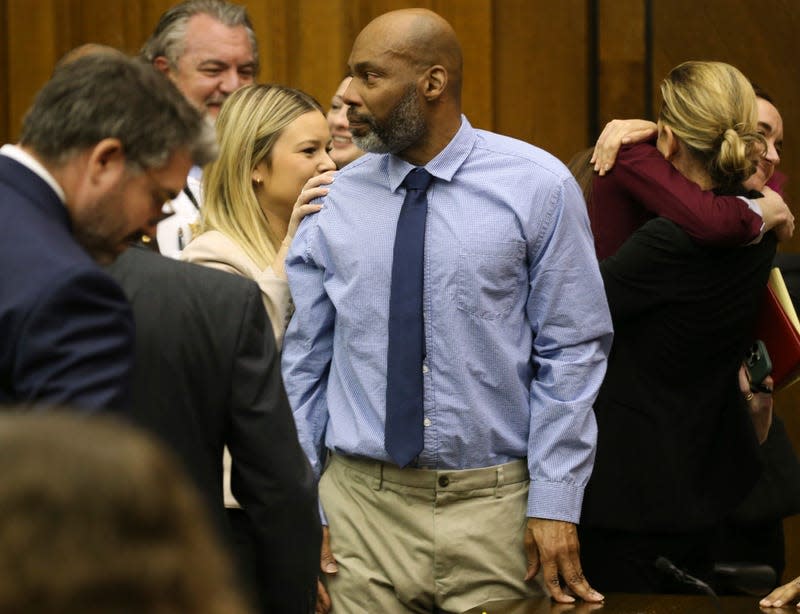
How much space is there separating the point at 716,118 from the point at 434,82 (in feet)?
2.07

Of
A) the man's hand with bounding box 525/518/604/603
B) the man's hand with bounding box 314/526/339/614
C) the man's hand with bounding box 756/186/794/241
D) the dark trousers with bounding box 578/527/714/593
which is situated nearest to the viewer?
the man's hand with bounding box 525/518/604/603

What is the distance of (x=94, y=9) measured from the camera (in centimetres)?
442

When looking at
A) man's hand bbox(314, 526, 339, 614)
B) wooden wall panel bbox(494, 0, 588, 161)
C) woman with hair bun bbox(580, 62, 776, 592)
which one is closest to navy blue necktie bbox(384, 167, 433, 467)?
man's hand bbox(314, 526, 339, 614)

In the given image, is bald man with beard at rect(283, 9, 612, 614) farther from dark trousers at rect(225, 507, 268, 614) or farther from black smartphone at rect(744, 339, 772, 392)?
black smartphone at rect(744, 339, 772, 392)

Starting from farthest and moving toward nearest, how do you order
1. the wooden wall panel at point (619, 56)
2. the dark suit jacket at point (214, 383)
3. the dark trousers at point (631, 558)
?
the wooden wall panel at point (619, 56)
the dark trousers at point (631, 558)
the dark suit jacket at point (214, 383)

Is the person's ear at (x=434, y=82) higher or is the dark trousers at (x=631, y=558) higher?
the person's ear at (x=434, y=82)

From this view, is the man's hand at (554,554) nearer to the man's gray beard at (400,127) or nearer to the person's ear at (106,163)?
the man's gray beard at (400,127)

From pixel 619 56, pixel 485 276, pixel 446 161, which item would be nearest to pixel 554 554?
pixel 485 276

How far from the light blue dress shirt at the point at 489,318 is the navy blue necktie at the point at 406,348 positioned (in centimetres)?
2

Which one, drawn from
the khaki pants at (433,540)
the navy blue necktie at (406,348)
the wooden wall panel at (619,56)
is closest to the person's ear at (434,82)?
the navy blue necktie at (406,348)

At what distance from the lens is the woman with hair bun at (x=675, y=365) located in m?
2.82

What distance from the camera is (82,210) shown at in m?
1.51

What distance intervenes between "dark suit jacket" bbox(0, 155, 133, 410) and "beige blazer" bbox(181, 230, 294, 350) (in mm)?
1215

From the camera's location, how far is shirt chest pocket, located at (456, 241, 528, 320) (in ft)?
8.08
